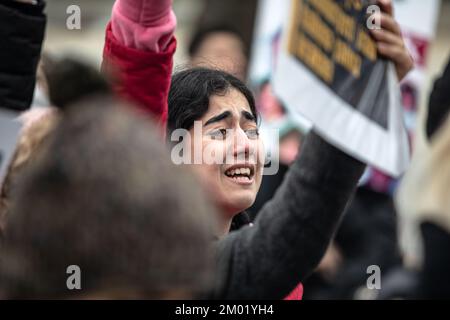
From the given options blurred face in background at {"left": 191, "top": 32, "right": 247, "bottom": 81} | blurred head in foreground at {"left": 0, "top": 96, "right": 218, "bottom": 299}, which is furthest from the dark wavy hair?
blurred face in background at {"left": 191, "top": 32, "right": 247, "bottom": 81}

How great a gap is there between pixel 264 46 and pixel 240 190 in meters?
2.93

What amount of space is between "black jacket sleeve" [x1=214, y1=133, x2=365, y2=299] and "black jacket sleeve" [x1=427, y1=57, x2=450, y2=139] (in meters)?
0.64

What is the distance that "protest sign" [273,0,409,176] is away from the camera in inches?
76.7

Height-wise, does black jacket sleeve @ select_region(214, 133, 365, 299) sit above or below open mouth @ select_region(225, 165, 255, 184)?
below

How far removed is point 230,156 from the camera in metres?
2.53

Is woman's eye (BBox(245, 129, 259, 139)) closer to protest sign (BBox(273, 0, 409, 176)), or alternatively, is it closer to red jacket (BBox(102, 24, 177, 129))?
red jacket (BBox(102, 24, 177, 129))

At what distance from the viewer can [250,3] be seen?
7.44m

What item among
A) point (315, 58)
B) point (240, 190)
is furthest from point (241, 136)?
point (315, 58)

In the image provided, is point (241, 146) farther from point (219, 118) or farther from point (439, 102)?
point (439, 102)

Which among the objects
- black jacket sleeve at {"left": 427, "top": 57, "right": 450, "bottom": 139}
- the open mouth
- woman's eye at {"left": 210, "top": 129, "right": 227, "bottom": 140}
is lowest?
the open mouth

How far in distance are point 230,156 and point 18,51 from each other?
2.04ft

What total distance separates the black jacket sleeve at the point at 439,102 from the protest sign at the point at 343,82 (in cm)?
24

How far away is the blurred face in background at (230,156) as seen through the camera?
2512mm
